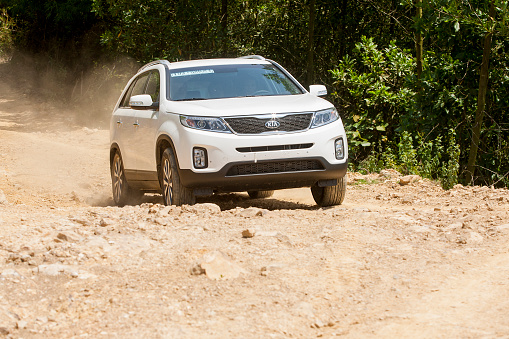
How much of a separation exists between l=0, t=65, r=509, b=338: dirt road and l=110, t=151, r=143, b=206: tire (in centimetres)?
189

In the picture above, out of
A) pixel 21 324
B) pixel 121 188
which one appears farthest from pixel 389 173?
pixel 21 324

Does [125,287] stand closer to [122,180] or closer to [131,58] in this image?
[122,180]

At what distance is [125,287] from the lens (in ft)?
17.4

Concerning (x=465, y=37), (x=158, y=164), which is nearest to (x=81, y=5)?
(x=465, y=37)

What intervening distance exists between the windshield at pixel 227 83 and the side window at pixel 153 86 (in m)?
0.24

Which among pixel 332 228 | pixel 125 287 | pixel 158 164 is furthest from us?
pixel 158 164

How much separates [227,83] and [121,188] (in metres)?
2.39

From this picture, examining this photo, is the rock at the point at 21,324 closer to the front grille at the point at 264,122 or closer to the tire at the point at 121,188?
the front grille at the point at 264,122

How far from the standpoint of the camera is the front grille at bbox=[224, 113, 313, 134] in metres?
7.71

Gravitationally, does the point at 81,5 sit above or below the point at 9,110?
above

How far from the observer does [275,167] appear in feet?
Result: 25.7

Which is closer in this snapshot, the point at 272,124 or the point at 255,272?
the point at 255,272

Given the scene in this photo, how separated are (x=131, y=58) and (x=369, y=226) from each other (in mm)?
16700

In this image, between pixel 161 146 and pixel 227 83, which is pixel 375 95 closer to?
pixel 227 83
